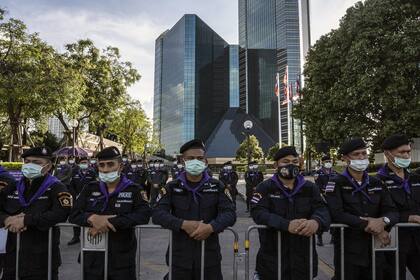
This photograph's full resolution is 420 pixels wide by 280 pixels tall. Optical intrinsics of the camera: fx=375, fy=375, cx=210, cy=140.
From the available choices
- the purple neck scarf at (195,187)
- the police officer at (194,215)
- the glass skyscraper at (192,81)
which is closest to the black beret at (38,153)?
the police officer at (194,215)

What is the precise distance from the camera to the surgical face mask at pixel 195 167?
157 inches

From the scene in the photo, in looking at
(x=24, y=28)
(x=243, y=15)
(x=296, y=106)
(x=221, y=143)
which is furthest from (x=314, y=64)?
(x=243, y=15)

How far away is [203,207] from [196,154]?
1.95ft

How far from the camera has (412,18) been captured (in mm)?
19906

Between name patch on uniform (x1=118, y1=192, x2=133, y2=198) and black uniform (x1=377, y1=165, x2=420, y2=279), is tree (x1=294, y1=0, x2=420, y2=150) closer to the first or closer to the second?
black uniform (x1=377, y1=165, x2=420, y2=279)

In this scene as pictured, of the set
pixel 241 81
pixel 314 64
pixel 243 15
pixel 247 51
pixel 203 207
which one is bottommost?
pixel 203 207

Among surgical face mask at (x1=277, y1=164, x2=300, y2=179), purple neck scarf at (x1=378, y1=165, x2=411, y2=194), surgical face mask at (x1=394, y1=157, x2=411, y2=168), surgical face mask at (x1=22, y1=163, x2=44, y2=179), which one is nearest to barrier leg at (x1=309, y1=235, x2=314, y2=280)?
surgical face mask at (x1=277, y1=164, x2=300, y2=179)

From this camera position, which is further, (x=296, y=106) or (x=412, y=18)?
(x=296, y=106)

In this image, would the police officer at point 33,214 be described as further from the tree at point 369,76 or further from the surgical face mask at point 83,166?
the tree at point 369,76

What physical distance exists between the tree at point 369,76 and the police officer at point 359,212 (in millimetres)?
16229

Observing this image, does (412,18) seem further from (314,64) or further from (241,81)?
(241,81)

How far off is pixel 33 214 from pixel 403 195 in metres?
4.11

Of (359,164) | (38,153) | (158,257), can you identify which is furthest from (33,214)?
(158,257)

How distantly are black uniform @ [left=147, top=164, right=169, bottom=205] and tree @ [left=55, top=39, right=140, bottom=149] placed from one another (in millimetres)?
11924
